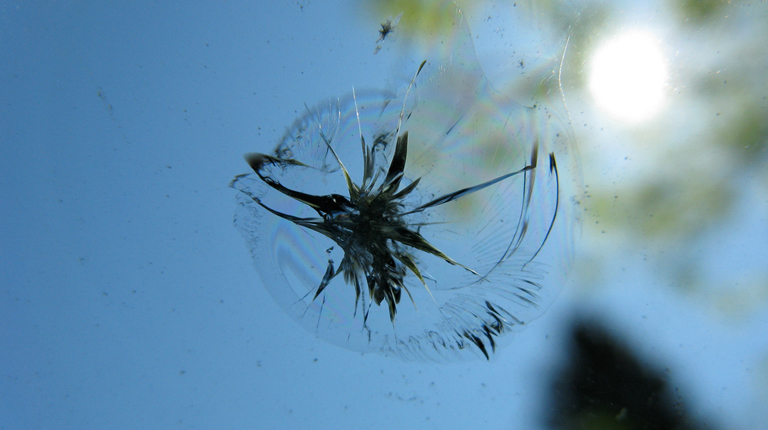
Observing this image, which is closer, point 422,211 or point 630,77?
point 422,211

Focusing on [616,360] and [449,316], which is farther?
[616,360]

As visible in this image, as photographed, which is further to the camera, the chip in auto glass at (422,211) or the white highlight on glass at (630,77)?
the white highlight on glass at (630,77)

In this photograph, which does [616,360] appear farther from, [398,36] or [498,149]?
[398,36]

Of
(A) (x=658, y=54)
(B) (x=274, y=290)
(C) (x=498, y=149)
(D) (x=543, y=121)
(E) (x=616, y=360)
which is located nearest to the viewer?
(C) (x=498, y=149)

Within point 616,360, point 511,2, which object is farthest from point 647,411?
point 511,2

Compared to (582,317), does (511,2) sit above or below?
above

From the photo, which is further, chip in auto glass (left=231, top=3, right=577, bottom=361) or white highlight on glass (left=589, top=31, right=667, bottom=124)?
white highlight on glass (left=589, top=31, right=667, bottom=124)

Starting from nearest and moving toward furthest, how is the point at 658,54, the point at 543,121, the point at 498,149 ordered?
1. the point at 498,149
2. the point at 543,121
3. the point at 658,54

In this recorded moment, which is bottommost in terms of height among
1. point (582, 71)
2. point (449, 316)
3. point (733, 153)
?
point (733, 153)
